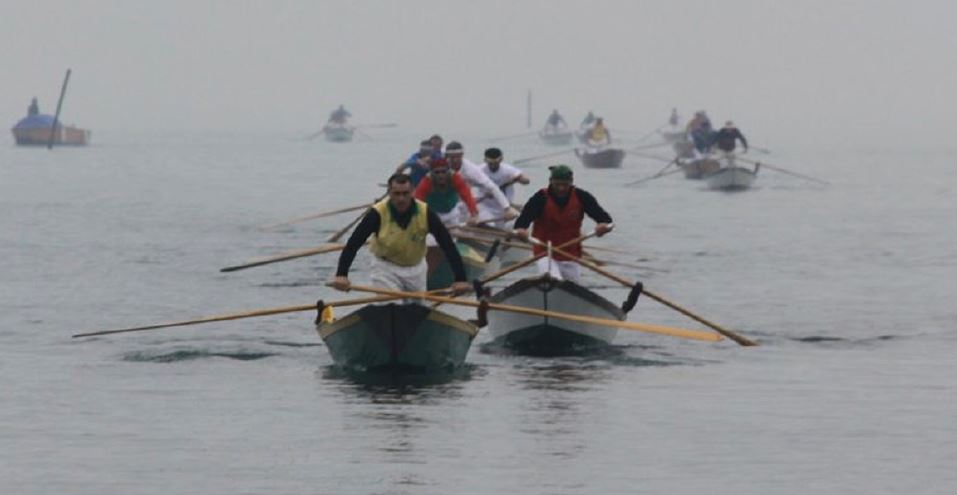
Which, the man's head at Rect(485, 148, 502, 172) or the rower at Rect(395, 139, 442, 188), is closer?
the rower at Rect(395, 139, 442, 188)

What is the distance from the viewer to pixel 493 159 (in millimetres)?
43656

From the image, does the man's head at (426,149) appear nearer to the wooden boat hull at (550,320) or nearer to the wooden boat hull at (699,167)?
the wooden boat hull at (550,320)

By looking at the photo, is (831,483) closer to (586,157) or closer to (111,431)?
(111,431)

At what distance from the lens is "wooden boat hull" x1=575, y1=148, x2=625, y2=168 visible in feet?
389

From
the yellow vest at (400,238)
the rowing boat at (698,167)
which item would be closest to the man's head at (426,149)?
the yellow vest at (400,238)

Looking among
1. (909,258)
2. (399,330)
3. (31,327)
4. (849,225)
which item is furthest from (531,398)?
(849,225)

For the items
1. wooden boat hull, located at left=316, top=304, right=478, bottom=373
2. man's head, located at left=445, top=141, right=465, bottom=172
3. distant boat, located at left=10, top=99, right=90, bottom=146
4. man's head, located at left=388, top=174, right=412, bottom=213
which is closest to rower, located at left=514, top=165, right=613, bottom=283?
wooden boat hull, located at left=316, top=304, right=478, bottom=373

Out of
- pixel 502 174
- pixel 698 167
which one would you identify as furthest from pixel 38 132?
pixel 502 174

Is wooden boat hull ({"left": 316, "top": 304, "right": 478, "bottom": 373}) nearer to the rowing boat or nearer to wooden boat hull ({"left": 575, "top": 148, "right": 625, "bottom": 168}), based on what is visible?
the rowing boat

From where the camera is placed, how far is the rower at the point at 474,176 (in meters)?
38.9

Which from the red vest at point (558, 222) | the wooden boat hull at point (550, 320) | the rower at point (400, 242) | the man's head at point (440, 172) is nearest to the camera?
the rower at point (400, 242)

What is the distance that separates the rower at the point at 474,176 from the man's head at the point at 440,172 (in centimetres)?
192

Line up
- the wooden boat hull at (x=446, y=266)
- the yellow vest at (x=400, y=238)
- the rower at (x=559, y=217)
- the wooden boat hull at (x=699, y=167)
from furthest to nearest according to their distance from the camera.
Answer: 1. the wooden boat hull at (x=699, y=167)
2. the wooden boat hull at (x=446, y=266)
3. the rower at (x=559, y=217)
4. the yellow vest at (x=400, y=238)

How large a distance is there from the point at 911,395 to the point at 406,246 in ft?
20.1
